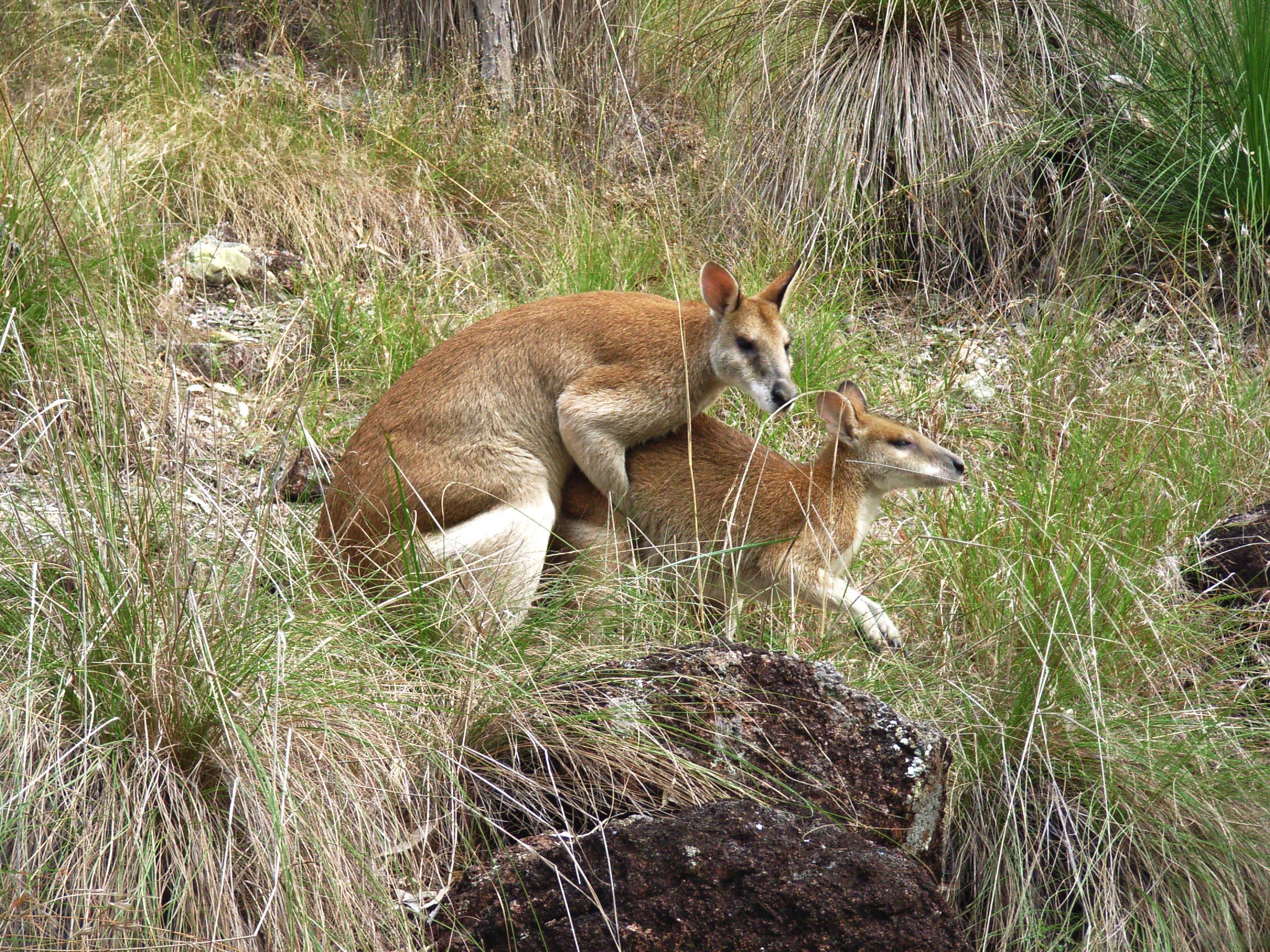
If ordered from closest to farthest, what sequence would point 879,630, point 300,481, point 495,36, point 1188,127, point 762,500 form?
1. point 879,630
2. point 762,500
3. point 300,481
4. point 1188,127
5. point 495,36

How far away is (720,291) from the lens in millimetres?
5004

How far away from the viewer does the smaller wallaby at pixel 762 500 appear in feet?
16.1

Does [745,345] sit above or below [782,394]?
above

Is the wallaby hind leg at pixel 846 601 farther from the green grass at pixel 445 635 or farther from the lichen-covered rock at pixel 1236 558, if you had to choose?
the lichen-covered rock at pixel 1236 558

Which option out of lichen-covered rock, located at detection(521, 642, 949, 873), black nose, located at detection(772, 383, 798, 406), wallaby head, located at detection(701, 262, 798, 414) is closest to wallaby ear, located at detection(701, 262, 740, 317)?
wallaby head, located at detection(701, 262, 798, 414)

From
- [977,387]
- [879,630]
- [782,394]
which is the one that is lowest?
[977,387]

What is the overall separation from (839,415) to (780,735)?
195 centimetres

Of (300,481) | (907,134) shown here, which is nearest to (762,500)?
(300,481)

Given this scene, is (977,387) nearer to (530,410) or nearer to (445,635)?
(530,410)

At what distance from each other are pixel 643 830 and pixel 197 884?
104 centimetres

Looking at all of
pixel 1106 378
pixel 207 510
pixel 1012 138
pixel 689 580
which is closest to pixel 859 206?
pixel 1012 138

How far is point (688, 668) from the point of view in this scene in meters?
3.57

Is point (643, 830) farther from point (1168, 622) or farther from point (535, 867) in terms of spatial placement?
point (1168, 622)

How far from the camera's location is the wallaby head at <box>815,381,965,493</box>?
5066mm
